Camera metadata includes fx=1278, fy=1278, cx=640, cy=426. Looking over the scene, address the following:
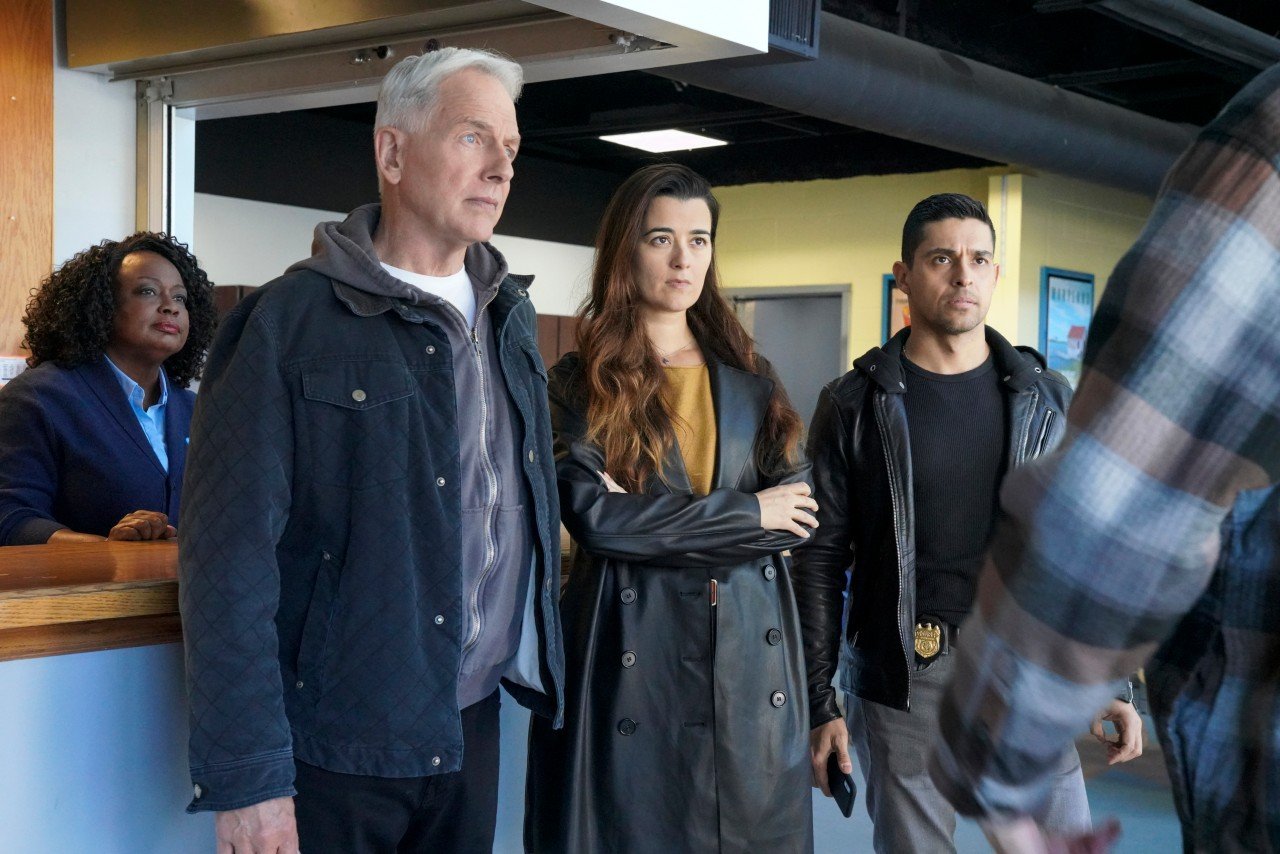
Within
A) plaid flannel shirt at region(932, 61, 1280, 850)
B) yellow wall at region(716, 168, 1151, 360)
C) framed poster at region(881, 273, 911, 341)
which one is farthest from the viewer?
framed poster at region(881, 273, 911, 341)

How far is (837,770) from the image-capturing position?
98.4 inches

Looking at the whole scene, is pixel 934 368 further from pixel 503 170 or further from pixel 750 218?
pixel 750 218

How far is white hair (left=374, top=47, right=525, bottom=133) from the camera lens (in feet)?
6.55

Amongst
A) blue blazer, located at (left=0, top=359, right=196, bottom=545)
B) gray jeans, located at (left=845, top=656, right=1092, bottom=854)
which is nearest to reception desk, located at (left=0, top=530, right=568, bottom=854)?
blue blazer, located at (left=0, top=359, right=196, bottom=545)

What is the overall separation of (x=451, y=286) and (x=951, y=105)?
4.73 metres

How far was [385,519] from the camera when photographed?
1.76 m

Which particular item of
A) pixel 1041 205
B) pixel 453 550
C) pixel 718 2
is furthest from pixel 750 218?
pixel 453 550

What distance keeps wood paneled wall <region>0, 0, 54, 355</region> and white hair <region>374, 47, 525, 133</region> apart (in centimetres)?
232

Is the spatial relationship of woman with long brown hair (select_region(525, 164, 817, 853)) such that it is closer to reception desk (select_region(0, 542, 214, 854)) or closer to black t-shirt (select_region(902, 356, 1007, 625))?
black t-shirt (select_region(902, 356, 1007, 625))


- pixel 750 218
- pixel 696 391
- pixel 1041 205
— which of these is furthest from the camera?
pixel 750 218

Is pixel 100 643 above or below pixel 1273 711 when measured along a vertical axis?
below

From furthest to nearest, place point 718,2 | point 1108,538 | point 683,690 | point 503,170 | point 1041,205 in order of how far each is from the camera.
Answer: point 1041,205 < point 718,2 < point 683,690 < point 503,170 < point 1108,538

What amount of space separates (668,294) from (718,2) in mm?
923

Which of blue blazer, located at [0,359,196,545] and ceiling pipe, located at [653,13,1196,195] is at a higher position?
ceiling pipe, located at [653,13,1196,195]
